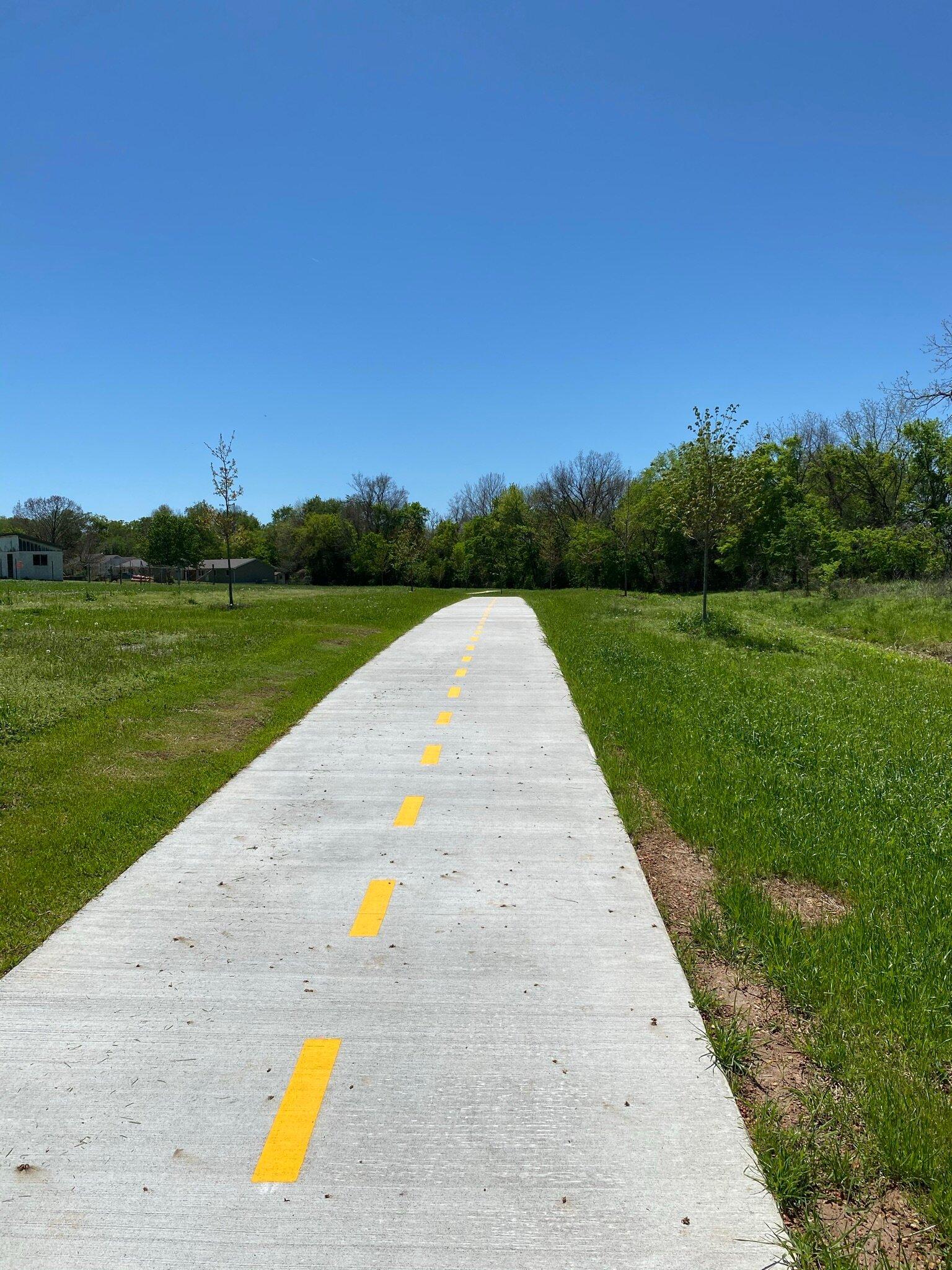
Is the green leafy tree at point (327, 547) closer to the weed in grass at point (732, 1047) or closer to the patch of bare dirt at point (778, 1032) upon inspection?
the patch of bare dirt at point (778, 1032)

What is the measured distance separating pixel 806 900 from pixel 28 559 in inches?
3139

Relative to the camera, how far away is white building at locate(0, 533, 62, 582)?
70.8 meters

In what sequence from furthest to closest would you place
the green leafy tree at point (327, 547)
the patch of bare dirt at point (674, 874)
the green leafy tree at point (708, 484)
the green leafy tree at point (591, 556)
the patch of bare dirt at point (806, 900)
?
the green leafy tree at point (327, 547) < the green leafy tree at point (591, 556) < the green leafy tree at point (708, 484) < the patch of bare dirt at point (674, 874) < the patch of bare dirt at point (806, 900)

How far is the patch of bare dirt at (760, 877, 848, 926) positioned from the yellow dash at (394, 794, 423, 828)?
2.46m

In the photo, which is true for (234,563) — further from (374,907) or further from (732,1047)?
(732,1047)

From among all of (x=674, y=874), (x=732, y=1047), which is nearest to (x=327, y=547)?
(x=674, y=874)

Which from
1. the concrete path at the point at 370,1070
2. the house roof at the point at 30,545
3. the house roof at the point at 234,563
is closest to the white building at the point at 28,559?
the house roof at the point at 30,545

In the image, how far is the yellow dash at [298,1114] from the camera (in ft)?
8.43

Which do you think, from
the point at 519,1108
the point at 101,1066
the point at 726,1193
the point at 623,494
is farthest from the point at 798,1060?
the point at 623,494

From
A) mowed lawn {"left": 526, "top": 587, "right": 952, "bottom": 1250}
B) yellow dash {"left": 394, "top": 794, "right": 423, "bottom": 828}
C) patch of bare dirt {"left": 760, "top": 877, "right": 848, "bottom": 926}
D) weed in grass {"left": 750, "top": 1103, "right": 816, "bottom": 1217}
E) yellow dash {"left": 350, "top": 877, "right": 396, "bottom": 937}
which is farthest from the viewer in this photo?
yellow dash {"left": 394, "top": 794, "right": 423, "bottom": 828}

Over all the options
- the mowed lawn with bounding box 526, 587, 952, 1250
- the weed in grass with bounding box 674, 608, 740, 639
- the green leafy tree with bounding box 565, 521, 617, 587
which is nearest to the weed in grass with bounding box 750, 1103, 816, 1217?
the mowed lawn with bounding box 526, 587, 952, 1250

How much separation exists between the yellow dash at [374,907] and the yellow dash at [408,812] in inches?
36.5

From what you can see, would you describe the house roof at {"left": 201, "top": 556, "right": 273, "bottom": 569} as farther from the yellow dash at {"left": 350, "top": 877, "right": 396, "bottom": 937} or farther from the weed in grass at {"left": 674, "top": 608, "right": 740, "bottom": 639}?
the yellow dash at {"left": 350, "top": 877, "right": 396, "bottom": 937}

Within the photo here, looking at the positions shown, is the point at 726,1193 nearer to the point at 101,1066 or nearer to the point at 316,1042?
the point at 316,1042
